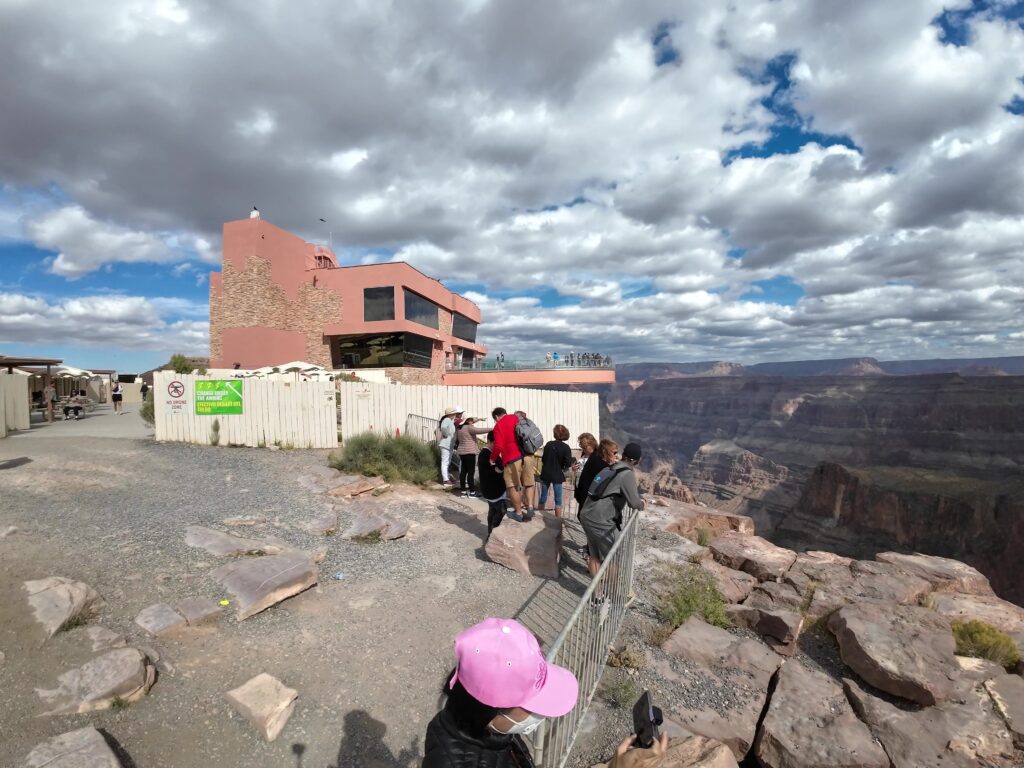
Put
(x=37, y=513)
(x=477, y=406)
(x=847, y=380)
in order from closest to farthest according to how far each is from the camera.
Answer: (x=37, y=513) → (x=477, y=406) → (x=847, y=380)

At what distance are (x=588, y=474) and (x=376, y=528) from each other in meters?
3.28

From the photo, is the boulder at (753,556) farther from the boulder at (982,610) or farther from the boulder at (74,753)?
the boulder at (74,753)

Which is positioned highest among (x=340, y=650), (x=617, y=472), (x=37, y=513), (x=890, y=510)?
(x=617, y=472)

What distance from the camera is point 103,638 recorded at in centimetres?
371

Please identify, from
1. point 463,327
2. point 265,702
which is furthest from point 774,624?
point 463,327

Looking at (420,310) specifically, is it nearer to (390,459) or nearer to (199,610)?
(390,459)

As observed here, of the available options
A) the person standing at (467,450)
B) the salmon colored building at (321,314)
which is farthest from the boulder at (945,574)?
the salmon colored building at (321,314)

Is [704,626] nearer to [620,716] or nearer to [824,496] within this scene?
[620,716]

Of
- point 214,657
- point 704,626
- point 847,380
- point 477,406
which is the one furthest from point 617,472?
point 847,380

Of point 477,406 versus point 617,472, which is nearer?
point 617,472

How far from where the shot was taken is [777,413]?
144625 mm

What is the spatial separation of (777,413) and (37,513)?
165 meters

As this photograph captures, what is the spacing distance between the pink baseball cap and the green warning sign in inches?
529

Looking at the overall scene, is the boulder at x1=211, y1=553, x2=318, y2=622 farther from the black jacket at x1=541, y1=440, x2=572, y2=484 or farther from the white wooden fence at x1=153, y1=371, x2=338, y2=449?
the white wooden fence at x1=153, y1=371, x2=338, y2=449
